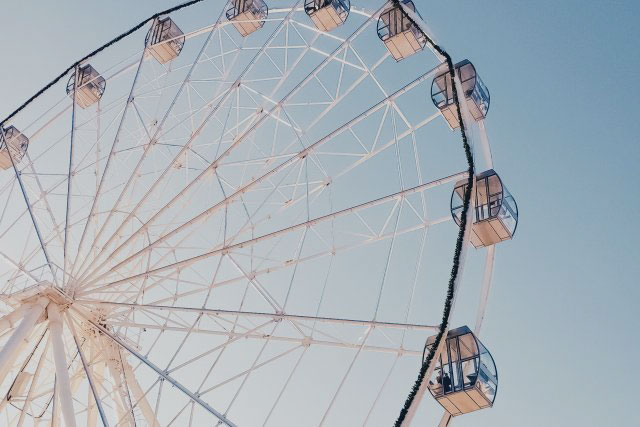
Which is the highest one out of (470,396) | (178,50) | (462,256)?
(178,50)

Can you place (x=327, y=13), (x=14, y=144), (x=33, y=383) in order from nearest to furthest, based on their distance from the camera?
(x=33, y=383) → (x=327, y=13) → (x=14, y=144)

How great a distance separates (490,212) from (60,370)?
8.29 meters

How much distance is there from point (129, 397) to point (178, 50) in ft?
28.7

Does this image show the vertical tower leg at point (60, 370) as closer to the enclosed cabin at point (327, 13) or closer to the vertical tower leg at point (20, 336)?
the vertical tower leg at point (20, 336)

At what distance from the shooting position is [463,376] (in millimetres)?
13836

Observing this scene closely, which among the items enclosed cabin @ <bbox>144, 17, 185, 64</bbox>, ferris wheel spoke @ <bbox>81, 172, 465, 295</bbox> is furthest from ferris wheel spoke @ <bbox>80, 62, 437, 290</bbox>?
enclosed cabin @ <bbox>144, 17, 185, 64</bbox>

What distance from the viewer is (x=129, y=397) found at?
54.0ft

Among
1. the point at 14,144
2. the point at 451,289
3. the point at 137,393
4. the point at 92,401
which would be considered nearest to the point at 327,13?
the point at 14,144

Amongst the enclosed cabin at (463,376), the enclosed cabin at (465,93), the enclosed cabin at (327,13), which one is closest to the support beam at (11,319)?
the enclosed cabin at (463,376)

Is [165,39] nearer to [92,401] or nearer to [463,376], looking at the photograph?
[92,401]

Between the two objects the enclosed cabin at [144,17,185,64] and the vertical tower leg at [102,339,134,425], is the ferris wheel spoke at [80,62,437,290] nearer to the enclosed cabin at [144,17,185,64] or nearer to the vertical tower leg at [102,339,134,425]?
the vertical tower leg at [102,339,134,425]

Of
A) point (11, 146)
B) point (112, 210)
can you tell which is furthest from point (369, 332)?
point (11, 146)

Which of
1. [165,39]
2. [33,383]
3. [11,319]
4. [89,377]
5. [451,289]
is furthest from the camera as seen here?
[165,39]

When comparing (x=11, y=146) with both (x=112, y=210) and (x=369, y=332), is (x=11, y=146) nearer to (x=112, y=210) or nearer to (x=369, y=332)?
(x=112, y=210)
